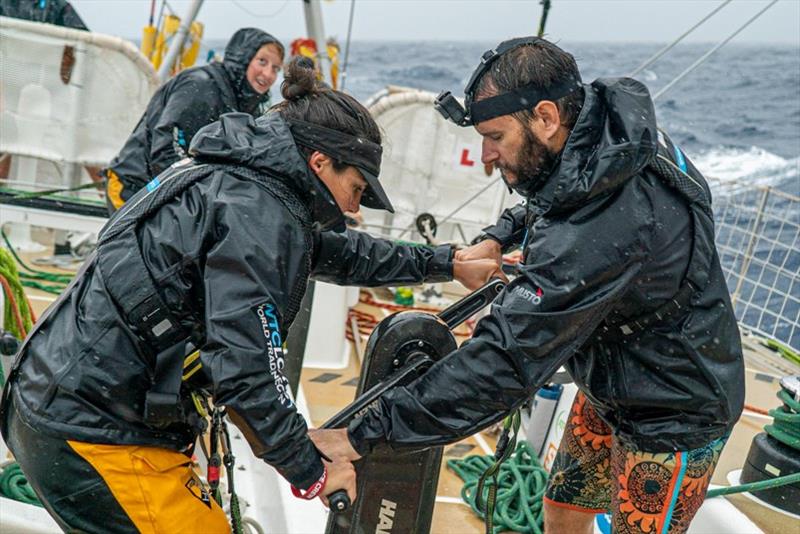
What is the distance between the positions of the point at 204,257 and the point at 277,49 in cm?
328

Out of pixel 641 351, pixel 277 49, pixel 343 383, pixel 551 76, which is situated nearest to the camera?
pixel 551 76

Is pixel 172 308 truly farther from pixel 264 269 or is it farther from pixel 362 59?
pixel 362 59

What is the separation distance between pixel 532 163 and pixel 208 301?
85 cm

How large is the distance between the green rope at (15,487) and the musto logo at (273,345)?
157 cm

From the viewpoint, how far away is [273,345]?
1939mm

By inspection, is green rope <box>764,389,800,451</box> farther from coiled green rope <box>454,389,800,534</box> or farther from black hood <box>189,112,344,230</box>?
black hood <box>189,112,344,230</box>

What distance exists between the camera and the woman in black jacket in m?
1.91

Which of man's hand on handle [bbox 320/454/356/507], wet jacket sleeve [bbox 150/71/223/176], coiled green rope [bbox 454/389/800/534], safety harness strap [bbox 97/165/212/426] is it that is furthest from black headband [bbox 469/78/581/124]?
wet jacket sleeve [bbox 150/71/223/176]

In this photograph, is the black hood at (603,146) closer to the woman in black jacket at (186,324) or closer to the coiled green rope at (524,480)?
the woman in black jacket at (186,324)

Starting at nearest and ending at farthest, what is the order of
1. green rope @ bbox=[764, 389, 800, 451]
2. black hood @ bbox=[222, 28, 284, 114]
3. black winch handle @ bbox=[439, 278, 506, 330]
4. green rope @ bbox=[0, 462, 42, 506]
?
black winch handle @ bbox=[439, 278, 506, 330]
green rope @ bbox=[0, 462, 42, 506]
green rope @ bbox=[764, 389, 800, 451]
black hood @ bbox=[222, 28, 284, 114]

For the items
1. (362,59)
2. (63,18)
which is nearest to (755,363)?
(63,18)

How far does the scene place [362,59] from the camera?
4184cm

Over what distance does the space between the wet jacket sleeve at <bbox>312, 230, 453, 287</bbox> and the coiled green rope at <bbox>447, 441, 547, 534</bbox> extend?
1.17m

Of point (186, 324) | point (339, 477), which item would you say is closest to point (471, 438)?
point (339, 477)
